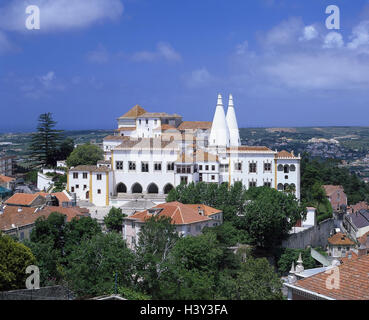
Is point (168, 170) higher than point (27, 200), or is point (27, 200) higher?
point (168, 170)

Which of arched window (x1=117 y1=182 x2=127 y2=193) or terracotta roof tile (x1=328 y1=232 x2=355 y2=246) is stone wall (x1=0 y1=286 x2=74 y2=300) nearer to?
arched window (x1=117 y1=182 x2=127 y2=193)

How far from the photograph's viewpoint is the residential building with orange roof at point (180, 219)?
992 inches

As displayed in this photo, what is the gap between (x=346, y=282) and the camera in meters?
10.8

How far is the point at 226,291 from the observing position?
57.9ft

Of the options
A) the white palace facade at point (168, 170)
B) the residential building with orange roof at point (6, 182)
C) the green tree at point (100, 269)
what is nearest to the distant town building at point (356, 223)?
the white palace facade at point (168, 170)

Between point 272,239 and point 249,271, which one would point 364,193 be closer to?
point 272,239

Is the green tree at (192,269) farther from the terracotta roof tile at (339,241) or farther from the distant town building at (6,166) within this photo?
the distant town building at (6,166)

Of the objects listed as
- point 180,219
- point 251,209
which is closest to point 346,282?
point 180,219

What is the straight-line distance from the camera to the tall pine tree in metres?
50.1

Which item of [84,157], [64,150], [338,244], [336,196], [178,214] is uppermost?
[64,150]

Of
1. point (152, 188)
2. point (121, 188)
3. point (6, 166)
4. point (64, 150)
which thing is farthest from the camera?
point (6, 166)

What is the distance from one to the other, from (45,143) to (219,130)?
19952 millimetres

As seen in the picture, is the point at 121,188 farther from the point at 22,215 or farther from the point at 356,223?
the point at 356,223
